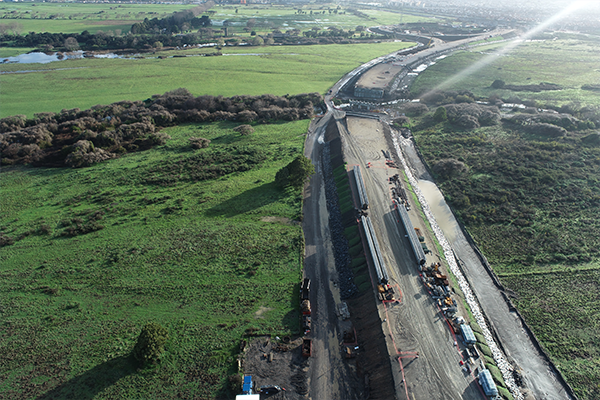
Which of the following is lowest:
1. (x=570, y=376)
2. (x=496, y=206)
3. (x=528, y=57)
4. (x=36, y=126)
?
(x=570, y=376)

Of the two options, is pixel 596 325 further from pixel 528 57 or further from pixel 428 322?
pixel 528 57

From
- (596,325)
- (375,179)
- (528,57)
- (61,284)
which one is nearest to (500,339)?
(596,325)

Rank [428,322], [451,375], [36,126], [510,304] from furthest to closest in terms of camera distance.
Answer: [36,126], [510,304], [428,322], [451,375]

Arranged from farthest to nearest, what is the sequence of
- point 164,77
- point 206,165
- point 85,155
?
point 164,77, point 206,165, point 85,155

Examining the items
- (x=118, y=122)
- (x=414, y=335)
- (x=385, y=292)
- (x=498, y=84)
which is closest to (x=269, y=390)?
(x=414, y=335)

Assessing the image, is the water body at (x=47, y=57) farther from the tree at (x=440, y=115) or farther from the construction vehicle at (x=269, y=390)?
the construction vehicle at (x=269, y=390)

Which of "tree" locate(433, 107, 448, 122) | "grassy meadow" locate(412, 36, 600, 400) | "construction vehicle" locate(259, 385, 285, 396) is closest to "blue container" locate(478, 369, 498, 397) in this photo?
"grassy meadow" locate(412, 36, 600, 400)

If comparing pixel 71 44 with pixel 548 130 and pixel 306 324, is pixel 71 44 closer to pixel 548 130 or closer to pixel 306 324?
pixel 306 324

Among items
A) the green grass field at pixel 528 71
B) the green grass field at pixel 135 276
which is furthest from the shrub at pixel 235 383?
the green grass field at pixel 528 71
